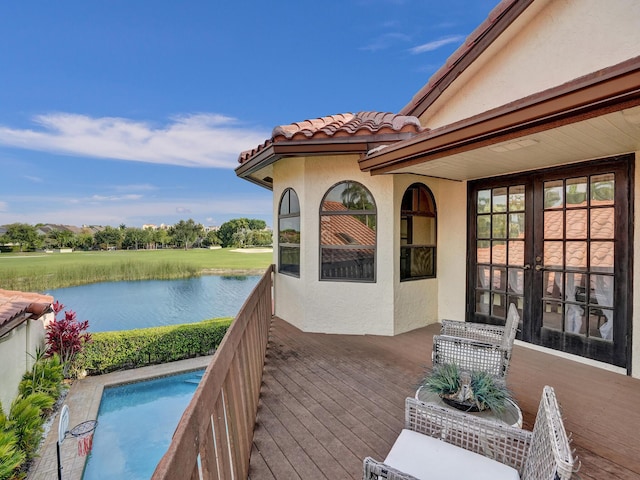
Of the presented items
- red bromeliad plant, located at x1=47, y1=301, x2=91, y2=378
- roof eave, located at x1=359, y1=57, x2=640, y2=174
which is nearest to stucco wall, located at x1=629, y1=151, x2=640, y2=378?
roof eave, located at x1=359, y1=57, x2=640, y2=174

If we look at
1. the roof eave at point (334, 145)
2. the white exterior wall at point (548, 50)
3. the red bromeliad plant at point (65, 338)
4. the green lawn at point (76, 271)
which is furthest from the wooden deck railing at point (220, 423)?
the green lawn at point (76, 271)

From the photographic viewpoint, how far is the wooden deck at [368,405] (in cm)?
212

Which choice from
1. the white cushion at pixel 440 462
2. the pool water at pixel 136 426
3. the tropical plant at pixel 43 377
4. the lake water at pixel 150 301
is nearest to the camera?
the white cushion at pixel 440 462

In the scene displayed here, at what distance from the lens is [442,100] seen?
5461 mm

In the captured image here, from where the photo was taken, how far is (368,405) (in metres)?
2.79

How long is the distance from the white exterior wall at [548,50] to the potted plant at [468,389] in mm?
3633

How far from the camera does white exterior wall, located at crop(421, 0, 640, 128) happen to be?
3318 mm

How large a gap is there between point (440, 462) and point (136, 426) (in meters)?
7.54

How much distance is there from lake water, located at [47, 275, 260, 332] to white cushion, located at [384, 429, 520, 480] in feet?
45.3

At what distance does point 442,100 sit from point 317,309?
13.4ft

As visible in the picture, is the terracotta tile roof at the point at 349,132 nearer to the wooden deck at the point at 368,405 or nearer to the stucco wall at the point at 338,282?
the stucco wall at the point at 338,282

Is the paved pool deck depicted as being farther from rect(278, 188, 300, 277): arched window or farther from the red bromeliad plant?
rect(278, 188, 300, 277): arched window

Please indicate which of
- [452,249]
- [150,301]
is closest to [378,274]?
[452,249]

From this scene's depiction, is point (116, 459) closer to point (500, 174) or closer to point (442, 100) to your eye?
point (500, 174)
